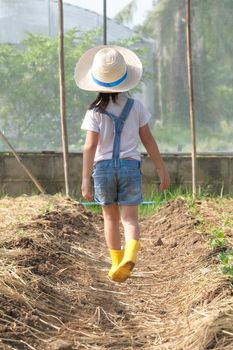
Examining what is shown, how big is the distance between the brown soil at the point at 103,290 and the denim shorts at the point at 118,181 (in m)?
0.59

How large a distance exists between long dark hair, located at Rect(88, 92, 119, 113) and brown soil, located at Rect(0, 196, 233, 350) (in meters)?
1.04

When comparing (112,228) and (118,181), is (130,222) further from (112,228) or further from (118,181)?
(118,181)

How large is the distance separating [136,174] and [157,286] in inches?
32.2

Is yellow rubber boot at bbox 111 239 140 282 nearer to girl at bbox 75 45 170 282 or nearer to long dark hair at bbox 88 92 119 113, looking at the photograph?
girl at bbox 75 45 170 282

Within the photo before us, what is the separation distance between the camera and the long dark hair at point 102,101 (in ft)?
14.8

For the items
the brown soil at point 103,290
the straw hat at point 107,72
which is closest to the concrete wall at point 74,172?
the brown soil at point 103,290

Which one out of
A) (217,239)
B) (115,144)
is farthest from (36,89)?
(115,144)

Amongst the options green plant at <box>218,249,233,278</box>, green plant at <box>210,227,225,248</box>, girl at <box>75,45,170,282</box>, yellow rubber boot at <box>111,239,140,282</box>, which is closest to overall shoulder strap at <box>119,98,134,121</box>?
girl at <box>75,45,170,282</box>

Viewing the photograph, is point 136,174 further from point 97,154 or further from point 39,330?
point 39,330

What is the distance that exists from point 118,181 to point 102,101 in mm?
496

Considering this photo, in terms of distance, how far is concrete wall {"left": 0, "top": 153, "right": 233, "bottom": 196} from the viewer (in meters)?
9.59

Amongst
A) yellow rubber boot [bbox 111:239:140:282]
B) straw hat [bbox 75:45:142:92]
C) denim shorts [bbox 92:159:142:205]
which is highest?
straw hat [bbox 75:45:142:92]

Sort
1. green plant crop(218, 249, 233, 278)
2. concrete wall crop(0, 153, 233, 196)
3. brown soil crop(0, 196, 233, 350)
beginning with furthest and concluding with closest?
concrete wall crop(0, 153, 233, 196) < green plant crop(218, 249, 233, 278) < brown soil crop(0, 196, 233, 350)

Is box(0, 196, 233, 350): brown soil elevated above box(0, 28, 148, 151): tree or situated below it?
below
